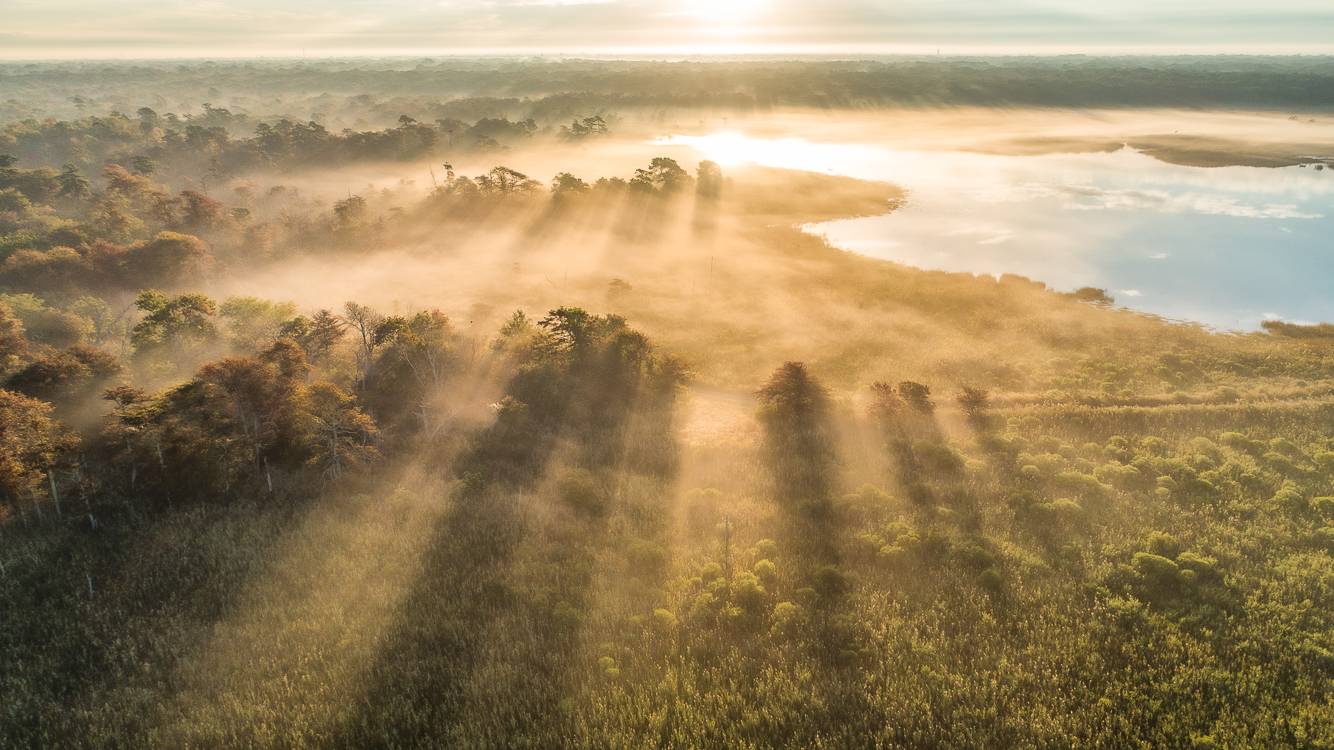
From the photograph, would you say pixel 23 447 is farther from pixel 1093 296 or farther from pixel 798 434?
pixel 1093 296

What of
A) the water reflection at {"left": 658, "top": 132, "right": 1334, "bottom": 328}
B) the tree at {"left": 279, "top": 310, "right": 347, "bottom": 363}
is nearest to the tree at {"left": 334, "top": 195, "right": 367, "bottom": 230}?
the tree at {"left": 279, "top": 310, "right": 347, "bottom": 363}

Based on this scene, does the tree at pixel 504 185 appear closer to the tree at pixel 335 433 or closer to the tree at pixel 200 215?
the tree at pixel 200 215

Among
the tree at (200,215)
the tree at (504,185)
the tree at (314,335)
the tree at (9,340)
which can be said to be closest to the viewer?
the tree at (9,340)

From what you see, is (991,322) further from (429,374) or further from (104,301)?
(104,301)

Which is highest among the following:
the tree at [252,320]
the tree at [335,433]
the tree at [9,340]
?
the tree at [9,340]

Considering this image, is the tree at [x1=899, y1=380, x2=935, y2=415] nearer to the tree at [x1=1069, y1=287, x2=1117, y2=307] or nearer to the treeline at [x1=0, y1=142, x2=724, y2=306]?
the tree at [x1=1069, y1=287, x2=1117, y2=307]

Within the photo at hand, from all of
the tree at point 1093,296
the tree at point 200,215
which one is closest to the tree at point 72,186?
the tree at point 200,215

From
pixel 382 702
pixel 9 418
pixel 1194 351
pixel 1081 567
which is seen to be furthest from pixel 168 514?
pixel 1194 351
